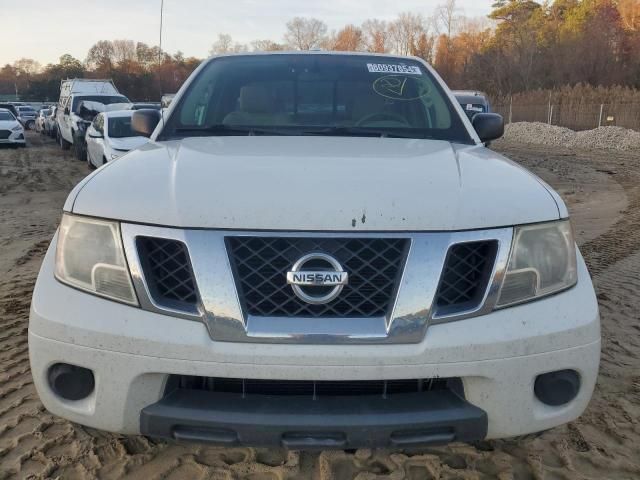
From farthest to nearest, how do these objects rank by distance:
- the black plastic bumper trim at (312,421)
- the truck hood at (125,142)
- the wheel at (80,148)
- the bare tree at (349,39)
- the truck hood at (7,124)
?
the bare tree at (349,39) < the truck hood at (7,124) < the wheel at (80,148) < the truck hood at (125,142) < the black plastic bumper trim at (312,421)

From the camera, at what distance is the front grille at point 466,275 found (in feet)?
6.12

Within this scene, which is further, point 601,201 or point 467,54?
point 467,54

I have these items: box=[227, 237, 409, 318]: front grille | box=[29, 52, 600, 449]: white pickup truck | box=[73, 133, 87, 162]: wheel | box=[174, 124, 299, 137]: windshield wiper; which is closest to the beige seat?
box=[174, 124, 299, 137]: windshield wiper

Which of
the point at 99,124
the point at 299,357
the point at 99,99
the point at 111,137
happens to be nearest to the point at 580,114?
the point at 99,99

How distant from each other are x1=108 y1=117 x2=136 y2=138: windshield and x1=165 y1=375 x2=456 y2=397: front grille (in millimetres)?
10400

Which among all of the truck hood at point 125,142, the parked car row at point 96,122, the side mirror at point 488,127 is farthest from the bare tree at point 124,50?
the side mirror at point 488,127

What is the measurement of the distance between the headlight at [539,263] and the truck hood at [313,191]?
63 millimetres

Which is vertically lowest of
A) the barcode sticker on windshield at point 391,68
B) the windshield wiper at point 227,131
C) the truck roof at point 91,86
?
the windshield wiper at point 227,131

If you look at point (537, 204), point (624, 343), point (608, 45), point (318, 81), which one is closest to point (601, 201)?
point (624, 343)

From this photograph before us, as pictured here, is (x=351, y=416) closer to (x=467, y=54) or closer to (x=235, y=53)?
(x=235, y=53)

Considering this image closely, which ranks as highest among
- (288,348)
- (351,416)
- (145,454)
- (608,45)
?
(608,45)

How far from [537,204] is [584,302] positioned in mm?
378

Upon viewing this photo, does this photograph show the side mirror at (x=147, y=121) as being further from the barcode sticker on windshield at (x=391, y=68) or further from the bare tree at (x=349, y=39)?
the bare tree at (x=349, y=39)

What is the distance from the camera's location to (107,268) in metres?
1.92
